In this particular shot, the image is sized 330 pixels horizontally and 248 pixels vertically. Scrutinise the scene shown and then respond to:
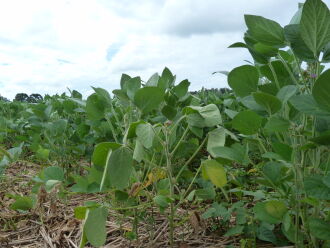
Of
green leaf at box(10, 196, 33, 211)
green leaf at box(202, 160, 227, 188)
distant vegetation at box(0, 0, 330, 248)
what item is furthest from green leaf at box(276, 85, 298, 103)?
green leaf at box(10, 196, 33, 211)

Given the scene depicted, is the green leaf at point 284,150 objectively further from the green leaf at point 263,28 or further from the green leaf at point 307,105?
the green leaf at point 263,28

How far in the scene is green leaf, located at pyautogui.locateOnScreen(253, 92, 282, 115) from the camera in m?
0.81

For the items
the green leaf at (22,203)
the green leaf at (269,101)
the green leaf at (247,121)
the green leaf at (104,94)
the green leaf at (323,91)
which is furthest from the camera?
the green leaf at (22,203)

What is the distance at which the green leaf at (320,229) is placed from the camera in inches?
32.6

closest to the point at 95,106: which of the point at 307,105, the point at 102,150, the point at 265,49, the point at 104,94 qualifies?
the point at 104,94

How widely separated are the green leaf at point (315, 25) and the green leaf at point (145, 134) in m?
0.39

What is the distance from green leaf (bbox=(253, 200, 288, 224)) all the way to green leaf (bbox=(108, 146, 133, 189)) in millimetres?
326

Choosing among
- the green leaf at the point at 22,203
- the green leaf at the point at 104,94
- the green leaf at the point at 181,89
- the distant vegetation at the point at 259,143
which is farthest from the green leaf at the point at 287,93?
the green leaf at the point at 22,203

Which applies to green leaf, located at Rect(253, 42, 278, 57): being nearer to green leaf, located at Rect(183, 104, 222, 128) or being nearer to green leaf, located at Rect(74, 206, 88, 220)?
green leaf, located at Rect(183, 104, 222, 128)

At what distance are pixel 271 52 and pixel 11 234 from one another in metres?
1.19

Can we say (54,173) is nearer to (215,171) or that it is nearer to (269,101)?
(215,171)

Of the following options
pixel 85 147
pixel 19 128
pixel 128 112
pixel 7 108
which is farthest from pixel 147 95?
pixel 7 108

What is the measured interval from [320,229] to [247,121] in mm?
289

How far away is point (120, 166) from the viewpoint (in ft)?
3.08
